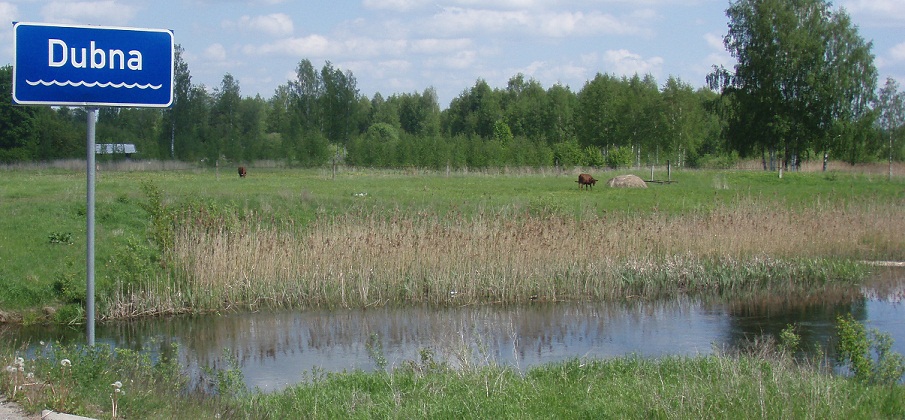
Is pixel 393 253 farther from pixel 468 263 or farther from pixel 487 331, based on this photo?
pixel 487 331

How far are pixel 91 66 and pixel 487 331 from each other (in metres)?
7.88

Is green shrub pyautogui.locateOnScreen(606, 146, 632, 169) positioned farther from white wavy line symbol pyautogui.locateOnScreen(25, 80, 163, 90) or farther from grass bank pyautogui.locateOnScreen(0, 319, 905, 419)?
white wavy line symbol pyautogui.locateOnScreen(25, 80, 163, 90)

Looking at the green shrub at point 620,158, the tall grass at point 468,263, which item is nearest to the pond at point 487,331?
the tall grass at point 468,263

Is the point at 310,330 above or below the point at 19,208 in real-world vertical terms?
below

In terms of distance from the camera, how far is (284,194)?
27.4 meters

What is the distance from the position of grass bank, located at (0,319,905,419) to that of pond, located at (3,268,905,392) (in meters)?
1.76

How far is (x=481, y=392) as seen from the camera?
8.02m

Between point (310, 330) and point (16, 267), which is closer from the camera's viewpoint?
point (310, 330)

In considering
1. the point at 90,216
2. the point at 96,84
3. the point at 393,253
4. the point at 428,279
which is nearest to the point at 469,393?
the point at 90,216

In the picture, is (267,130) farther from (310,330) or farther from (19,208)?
(310,330)

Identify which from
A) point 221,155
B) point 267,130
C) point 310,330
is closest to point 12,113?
point 221,155

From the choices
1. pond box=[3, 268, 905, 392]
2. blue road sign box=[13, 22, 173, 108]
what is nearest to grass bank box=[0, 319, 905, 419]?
pond box=[3, 268, 905, 392]

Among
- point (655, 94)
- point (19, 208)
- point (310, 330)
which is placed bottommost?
point (310, 330)

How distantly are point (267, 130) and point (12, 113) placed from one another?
44.0 meters
